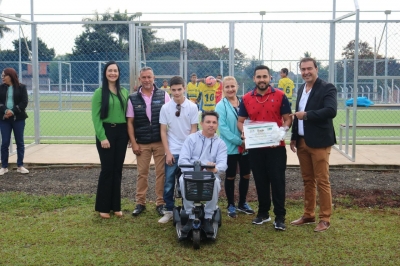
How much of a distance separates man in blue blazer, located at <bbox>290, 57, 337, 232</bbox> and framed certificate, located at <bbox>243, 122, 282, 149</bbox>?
0.30 m

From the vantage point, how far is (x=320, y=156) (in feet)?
17.4

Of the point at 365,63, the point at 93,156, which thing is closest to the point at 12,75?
the point at 93,156

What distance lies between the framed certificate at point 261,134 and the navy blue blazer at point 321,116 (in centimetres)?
37

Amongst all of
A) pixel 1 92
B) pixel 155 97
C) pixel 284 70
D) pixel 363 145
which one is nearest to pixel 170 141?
pixel 155 97

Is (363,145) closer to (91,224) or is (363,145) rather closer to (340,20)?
(340,20)

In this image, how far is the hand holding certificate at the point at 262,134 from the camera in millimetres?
5207

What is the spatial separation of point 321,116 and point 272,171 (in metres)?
0.82

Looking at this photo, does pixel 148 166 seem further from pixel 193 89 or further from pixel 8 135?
pixel 193 89

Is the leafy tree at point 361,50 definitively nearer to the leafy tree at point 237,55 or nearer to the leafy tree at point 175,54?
the leafy tree at point 237,55

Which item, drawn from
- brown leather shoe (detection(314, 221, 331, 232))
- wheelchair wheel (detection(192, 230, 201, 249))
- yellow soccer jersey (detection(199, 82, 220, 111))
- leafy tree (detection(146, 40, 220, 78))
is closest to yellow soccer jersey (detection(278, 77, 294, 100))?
yellow soccer jersey (detection(199, 82, 220, 111))

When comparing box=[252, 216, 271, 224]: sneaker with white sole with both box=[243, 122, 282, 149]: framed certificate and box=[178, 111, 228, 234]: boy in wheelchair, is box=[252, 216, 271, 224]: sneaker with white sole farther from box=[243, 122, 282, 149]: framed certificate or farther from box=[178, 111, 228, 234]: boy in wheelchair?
box=[243, 122, 282, 149]: framed certificate

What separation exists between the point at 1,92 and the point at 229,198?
183 inches

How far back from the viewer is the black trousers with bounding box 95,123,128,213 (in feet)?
19.0

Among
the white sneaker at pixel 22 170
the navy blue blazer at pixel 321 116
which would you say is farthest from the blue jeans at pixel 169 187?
the white sneaker at pixel 22 170
